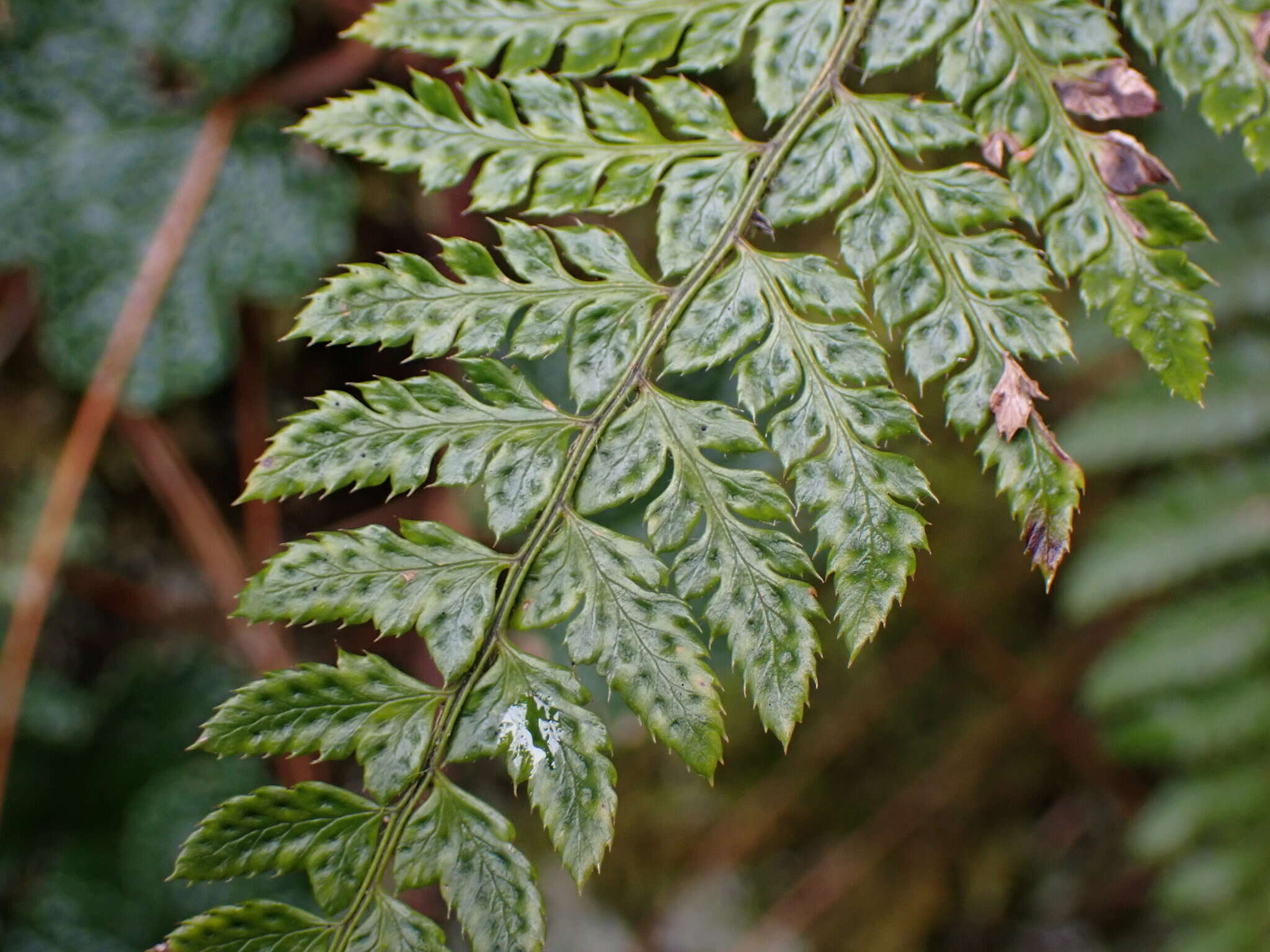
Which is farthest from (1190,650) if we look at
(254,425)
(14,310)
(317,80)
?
(14,310)

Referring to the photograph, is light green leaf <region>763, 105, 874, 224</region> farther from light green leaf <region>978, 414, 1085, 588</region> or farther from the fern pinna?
light green leaf <region>978, 414, 1085, 588</region>

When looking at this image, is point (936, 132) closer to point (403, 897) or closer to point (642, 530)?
point (642, 530)

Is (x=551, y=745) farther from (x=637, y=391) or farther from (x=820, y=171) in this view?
(x=820, y=171)

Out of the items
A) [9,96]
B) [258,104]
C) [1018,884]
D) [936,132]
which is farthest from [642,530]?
[1018,884]

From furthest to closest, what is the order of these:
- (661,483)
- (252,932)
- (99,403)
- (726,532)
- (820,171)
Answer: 1. (99,403)
2. (661,483)
3. (820,171)
4. (726,532)
5. (252,932)

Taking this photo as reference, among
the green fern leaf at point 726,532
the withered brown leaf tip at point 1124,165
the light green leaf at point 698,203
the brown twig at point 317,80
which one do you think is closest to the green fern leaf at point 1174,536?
the withered brown leaf tip at point 1124,165
